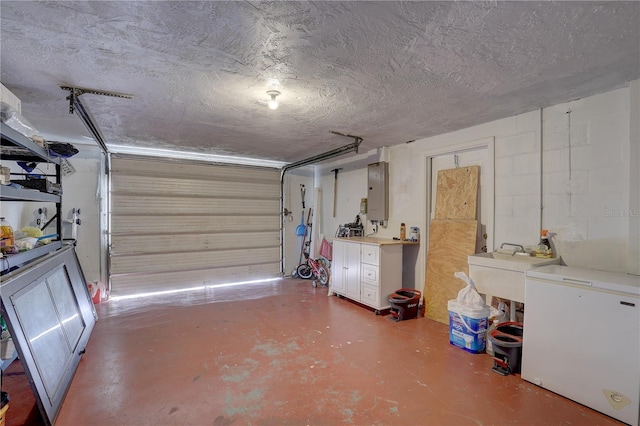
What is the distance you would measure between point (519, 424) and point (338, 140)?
3.66 meters

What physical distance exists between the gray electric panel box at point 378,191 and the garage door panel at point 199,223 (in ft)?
7.52

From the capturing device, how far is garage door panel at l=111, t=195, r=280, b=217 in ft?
16.0

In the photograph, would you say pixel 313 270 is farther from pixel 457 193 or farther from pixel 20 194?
pixel 20 194

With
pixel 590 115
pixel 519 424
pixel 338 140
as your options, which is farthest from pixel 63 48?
pixel 590 115

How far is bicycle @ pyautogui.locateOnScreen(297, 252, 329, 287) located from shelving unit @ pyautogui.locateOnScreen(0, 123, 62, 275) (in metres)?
3.87

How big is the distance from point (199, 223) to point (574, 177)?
5483mm

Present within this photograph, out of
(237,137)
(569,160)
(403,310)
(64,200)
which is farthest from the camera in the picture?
(64,200)

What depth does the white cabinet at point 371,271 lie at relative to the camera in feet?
12.9

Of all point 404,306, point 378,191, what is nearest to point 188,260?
point 378,191

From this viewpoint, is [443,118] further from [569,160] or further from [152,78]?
[152,78]

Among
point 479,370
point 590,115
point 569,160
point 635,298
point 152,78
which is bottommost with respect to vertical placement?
point 479,370

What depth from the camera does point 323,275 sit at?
18.4 feet

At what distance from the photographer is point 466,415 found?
1.97 metres

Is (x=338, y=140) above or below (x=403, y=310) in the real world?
above
